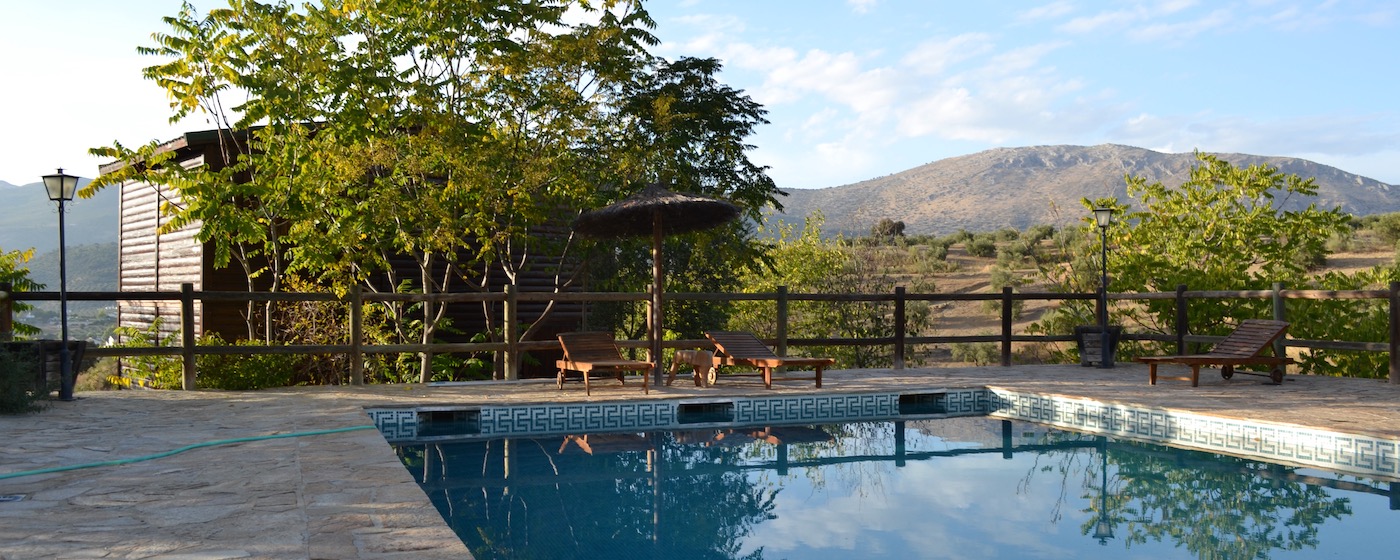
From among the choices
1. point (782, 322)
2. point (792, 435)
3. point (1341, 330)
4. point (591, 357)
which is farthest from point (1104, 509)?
point (1341, 330)

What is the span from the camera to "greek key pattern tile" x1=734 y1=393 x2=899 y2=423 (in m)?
9.65

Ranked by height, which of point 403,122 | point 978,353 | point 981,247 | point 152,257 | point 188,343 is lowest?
point 978,353

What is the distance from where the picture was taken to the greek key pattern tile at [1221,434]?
6871mm

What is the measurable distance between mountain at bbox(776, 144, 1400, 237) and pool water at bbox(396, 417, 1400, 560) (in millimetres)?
46794

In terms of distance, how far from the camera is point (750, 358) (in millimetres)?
10180

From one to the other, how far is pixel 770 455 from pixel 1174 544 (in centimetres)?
331

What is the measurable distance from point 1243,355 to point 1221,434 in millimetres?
2707

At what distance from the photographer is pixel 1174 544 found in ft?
17.4

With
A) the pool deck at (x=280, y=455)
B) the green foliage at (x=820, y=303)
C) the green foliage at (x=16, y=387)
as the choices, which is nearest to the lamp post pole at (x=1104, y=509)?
the pool deck at (x=280, y=455)

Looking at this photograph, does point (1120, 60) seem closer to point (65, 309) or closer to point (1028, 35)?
point (1028, 35)

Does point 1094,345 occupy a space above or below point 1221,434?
above

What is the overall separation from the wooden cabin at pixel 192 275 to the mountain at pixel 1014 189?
39550 millimetres

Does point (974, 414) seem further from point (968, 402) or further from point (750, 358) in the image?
point (750, 358)

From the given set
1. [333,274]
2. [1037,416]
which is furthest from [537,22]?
[1037,416]
